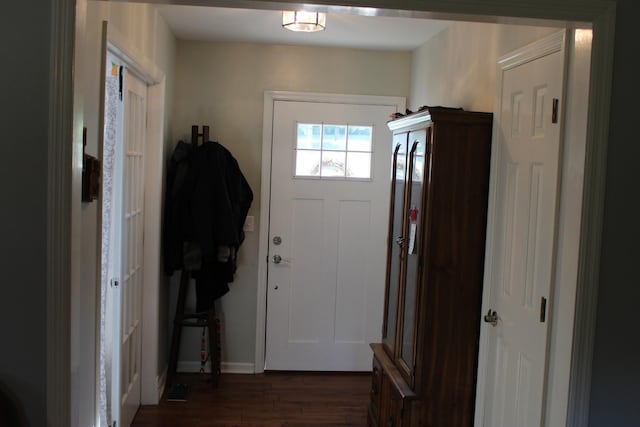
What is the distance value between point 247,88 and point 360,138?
0.89 m

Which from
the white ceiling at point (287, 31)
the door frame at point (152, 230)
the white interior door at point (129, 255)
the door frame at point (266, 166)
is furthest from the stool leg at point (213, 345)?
the white ceiling at point (287, 31)

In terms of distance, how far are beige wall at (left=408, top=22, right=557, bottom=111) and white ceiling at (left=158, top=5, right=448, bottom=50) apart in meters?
0.13

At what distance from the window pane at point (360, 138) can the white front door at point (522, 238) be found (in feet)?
6.06

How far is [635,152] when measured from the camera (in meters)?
1.77

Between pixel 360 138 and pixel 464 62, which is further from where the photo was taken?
pixel 360 138

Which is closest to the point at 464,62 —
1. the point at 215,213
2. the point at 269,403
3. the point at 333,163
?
the point at 333,163

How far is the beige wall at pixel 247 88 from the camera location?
13.7 ft

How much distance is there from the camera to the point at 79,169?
66.5 inches

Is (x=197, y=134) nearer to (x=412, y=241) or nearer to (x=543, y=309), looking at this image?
(x=412, y=241)

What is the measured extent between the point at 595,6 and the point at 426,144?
992mm

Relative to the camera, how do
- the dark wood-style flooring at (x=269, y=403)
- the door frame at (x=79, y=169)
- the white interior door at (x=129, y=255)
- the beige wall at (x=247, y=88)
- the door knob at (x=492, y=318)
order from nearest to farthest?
the door frame at (x=79, y=169)
the door knob at (x=492, y=318)
the white interior door at (x=129, y=255)
the dark wood-style flooring at (x=269, y=403)
the beige wall at (x=247, y=88)

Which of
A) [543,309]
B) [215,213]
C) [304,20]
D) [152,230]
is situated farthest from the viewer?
[215,213]

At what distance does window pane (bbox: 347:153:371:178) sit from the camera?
171 inches

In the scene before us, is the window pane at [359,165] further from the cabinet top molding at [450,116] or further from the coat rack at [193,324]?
the cabinet top molding at [450,116]
